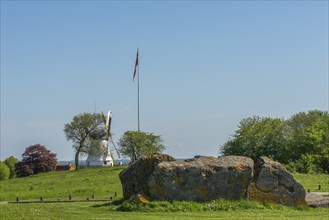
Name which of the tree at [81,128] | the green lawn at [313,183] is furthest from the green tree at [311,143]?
the tree at [81,128]

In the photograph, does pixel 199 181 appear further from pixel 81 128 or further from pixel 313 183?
pixel 81 128

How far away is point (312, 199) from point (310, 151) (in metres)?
52.5

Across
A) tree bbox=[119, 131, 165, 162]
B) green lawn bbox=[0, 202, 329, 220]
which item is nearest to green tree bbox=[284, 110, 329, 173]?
tree bbox=[119, 131, 165, 162]

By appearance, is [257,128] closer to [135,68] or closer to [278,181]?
[135,68]

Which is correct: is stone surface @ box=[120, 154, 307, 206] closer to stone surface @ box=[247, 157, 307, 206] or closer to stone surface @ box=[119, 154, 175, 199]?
stone surface @ box=[247, 157, 307, 206]

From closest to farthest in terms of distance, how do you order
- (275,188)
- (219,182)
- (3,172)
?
(219,182) → (275,188) → (3,172)

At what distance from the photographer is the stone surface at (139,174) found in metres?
33.1

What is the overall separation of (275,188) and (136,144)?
250ft

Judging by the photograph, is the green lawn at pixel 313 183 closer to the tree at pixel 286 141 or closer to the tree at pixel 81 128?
the tree at pixel 286 141

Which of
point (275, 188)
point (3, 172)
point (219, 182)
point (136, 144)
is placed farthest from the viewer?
point (3, 172)

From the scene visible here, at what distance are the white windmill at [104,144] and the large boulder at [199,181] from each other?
85.7 metres

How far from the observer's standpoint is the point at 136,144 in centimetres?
10750

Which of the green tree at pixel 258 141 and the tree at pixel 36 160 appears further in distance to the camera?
the tree at pixel 36 160

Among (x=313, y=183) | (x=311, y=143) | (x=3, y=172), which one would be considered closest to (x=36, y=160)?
(x=3, y=172)
